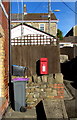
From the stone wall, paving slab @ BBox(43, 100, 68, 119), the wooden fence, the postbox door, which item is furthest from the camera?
the wooden fence

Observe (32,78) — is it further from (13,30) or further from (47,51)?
(13,30)

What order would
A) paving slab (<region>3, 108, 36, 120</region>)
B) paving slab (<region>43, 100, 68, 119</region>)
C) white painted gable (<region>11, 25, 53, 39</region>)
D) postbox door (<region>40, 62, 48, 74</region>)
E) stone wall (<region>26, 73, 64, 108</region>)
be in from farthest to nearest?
white painted gable (<region>11, 25, 53, 39</region>) → postbox door (<region>40, 62, 48, 74</region>) → stone wall (<region>26, 73, 64, 108</region>) → paving slab (<region>3, 108, 36, 120</region>) → paving slab (<region>43, 100, 68, 119</region>)

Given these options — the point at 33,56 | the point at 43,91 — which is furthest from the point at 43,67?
the point at 43,91

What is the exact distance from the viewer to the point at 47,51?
7438 mm

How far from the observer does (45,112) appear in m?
5.04

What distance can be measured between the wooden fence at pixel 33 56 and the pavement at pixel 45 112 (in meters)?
1.74

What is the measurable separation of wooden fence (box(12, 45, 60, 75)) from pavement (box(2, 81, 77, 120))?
5.71 ft

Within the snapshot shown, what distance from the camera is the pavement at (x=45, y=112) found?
4.89m

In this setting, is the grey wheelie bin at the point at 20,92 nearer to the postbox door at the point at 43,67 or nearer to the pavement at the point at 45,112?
the pavement at the point at 45,112

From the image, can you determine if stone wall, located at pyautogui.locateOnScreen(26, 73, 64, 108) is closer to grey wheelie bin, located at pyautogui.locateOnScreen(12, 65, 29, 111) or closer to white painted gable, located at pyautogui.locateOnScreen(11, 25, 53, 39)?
grey wheelie bin, located at pyautogui.locateOnScreen(12, 65, 29, 111)

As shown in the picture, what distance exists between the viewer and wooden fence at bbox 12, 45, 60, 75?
24.0ft

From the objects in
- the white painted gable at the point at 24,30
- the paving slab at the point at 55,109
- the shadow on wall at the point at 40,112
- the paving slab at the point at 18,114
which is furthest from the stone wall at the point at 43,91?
the white painted gable at the point at 24,30

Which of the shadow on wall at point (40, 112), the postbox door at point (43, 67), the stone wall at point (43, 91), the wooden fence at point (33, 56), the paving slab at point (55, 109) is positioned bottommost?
the shadow on wall at point (40, 112)

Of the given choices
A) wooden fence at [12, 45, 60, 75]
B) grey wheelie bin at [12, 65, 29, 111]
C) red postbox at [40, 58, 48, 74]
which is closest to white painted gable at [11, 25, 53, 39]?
wooden fence at [12, 45, 60, 75]
